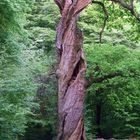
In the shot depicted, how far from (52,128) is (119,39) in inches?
197

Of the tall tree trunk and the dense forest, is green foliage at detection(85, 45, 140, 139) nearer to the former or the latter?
the dense forest

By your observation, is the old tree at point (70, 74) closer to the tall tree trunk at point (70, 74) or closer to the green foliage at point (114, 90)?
the tall tree trunk at point (70, 74)

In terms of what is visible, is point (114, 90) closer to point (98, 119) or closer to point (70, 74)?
point (98, 119)

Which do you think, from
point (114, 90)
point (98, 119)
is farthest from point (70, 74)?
point (98, 119)

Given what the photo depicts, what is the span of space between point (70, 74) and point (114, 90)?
6.43 meters

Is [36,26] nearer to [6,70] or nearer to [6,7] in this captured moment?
[6,70]

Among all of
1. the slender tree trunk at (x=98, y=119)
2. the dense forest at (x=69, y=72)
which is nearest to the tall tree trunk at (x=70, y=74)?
the dense forest at (x=69, y=72)

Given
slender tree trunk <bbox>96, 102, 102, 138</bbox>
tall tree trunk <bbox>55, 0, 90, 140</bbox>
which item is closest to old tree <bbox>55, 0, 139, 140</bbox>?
tall tree trunk <bbox>55, 0, 90, 140</bbox>

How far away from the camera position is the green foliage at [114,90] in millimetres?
10586

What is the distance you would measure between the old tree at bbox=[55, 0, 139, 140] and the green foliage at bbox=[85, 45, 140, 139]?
1.92 m

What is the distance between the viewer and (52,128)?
13930 mm

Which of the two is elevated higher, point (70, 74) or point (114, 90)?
point (70, 74)

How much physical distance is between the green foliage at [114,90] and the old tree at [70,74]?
192 centimetres

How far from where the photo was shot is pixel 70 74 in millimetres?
7254
